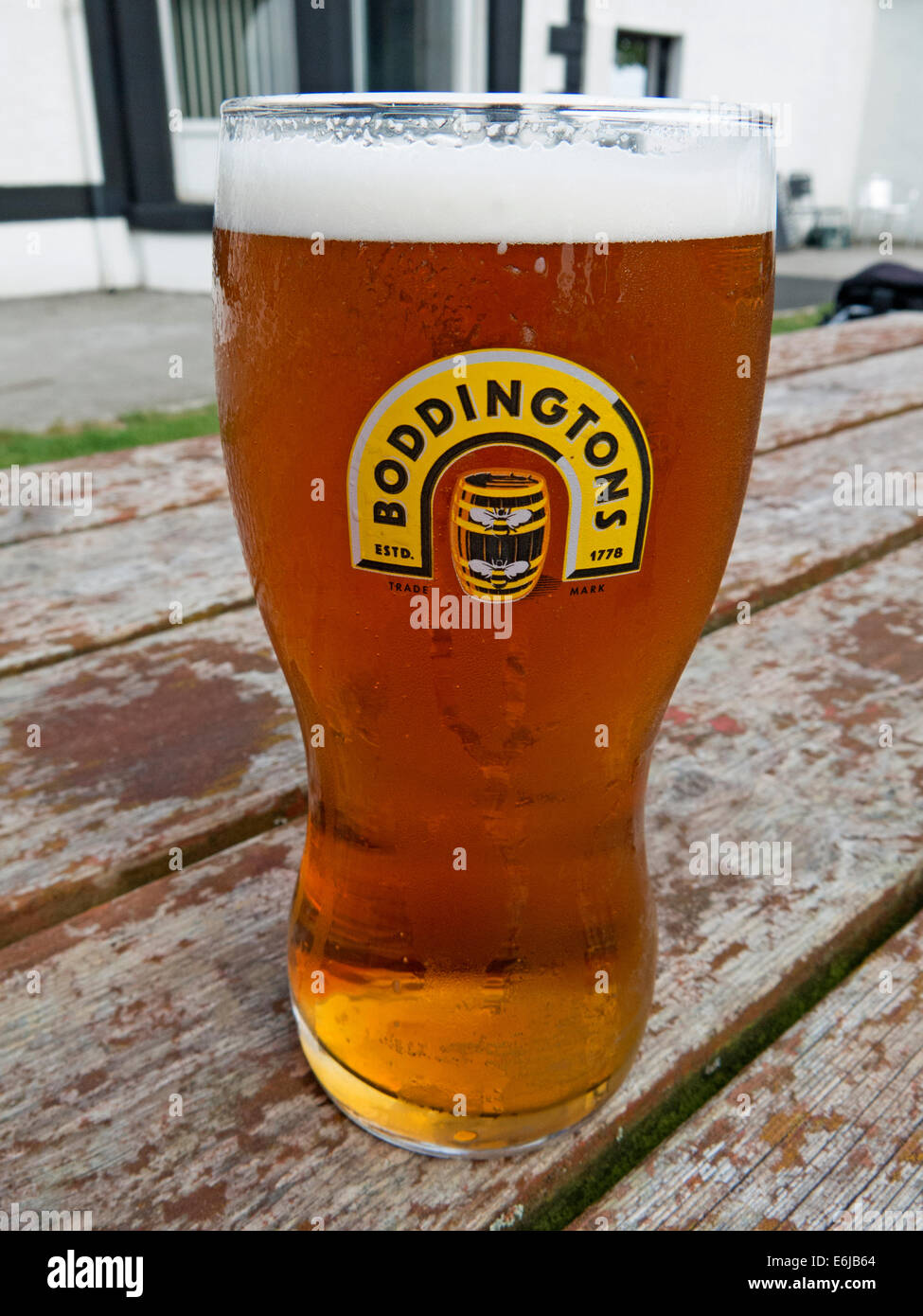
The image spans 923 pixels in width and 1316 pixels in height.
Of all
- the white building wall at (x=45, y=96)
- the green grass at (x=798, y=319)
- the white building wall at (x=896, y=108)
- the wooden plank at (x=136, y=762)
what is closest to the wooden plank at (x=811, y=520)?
the wooden plank at (x=136, y=762)

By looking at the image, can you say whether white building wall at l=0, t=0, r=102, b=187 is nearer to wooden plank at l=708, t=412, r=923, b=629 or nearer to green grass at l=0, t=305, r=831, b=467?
green grass at l=0, t=305, r=831, b=467

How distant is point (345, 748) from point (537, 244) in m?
0.29

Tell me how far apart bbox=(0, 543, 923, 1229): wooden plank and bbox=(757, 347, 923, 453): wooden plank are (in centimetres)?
80

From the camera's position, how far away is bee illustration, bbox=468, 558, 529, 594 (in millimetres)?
502

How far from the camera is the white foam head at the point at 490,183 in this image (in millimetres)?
477

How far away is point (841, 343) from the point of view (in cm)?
232

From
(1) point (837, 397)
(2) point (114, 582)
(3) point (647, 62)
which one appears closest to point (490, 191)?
(2) point (114, 582)

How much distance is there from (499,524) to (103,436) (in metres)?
3.71

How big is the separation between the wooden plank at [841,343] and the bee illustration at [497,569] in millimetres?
1621

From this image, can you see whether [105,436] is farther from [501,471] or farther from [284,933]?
[501,471]

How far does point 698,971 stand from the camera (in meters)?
0.71

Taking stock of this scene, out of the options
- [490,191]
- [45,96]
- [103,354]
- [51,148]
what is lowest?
[103,354]

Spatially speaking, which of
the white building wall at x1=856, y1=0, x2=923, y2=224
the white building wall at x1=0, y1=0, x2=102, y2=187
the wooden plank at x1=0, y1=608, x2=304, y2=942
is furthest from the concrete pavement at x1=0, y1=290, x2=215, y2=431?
the white building wall at x1=856, y1=0, x2=923, y2=224

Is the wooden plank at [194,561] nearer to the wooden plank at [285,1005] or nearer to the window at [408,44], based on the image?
the wooden plank at [285,1005]
